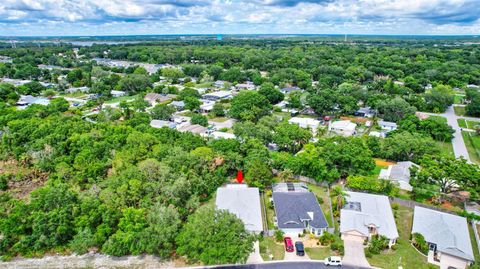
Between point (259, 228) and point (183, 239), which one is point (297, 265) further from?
point (183, 239)

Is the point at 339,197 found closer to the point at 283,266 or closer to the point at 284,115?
the point at 283,266

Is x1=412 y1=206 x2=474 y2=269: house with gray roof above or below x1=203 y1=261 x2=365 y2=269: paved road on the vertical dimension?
above

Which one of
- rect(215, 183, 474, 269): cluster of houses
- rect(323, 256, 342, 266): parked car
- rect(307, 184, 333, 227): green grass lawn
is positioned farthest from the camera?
rect(307, 184, 333, 227): green grass lawn

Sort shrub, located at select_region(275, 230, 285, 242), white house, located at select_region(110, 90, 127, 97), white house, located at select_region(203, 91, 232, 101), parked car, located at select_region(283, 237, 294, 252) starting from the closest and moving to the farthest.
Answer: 1. parked car, located at select_region(283, 237, 294, 252)
2. shrub, located at select_region(275, 230, 285, 242)
3. white house, located at select_region(203, 91, 232, 101)
4. white house, located at select_region(110, 90, 127, 97)

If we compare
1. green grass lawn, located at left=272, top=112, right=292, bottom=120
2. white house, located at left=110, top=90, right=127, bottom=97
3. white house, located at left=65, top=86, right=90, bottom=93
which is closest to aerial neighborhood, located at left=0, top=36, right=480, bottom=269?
green grass lawn, located at left=272, top=112, right=292, bottom=120

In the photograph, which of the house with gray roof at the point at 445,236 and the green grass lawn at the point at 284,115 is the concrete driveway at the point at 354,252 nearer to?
the house with gray roof at the point at 445,236

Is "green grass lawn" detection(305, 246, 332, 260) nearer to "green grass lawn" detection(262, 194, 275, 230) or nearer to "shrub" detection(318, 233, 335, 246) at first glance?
"shrub" detection(318, 233, 335, 246)

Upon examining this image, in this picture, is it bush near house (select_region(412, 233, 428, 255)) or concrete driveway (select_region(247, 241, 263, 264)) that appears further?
bush near house (select_region(412, 233, 428, 255))
